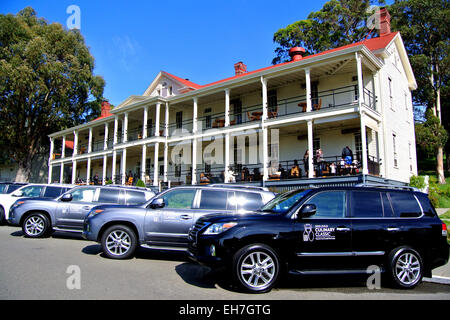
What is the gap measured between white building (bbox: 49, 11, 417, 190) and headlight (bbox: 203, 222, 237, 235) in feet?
36.1

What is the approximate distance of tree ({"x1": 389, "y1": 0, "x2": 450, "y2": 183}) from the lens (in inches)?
1221

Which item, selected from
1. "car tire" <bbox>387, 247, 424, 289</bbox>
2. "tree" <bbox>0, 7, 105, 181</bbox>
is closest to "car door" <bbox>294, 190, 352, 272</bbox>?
"car tire" <bbox>387, 247, 424, 289</bbox>

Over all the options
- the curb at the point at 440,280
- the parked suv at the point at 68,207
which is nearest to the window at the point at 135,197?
the parked suv at the point at 68,207

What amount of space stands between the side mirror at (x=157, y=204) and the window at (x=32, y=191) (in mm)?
7268

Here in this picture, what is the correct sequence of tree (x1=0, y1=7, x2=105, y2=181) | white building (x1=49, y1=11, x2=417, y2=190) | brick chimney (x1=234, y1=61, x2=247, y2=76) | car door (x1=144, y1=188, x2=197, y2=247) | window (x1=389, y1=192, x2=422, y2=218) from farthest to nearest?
tree (x1=0, y1=7, x2=105, y2=181) → brick chimney (x1=234, y1=61, x2=247, y2=76) → white building (x1=49, y1=11, x2=417, y2=190) → car door (x1=144, y1=188, x2=197, y2=247) → window (x1=389, y1=192, x2=422, y2=218)

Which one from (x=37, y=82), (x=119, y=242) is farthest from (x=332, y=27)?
(x=119, y=242)

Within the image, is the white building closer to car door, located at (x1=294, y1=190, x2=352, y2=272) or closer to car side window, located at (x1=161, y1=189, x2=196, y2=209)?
car side window, located at (x1=161, y1=189, x2=196, y2=209)

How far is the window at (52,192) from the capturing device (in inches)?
496

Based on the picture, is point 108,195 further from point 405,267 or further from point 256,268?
point 405,267

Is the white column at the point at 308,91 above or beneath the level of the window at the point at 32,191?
above

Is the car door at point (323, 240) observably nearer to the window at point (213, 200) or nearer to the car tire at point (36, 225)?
the window at point (213, 200)

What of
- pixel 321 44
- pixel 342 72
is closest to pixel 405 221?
pixel 342 72
